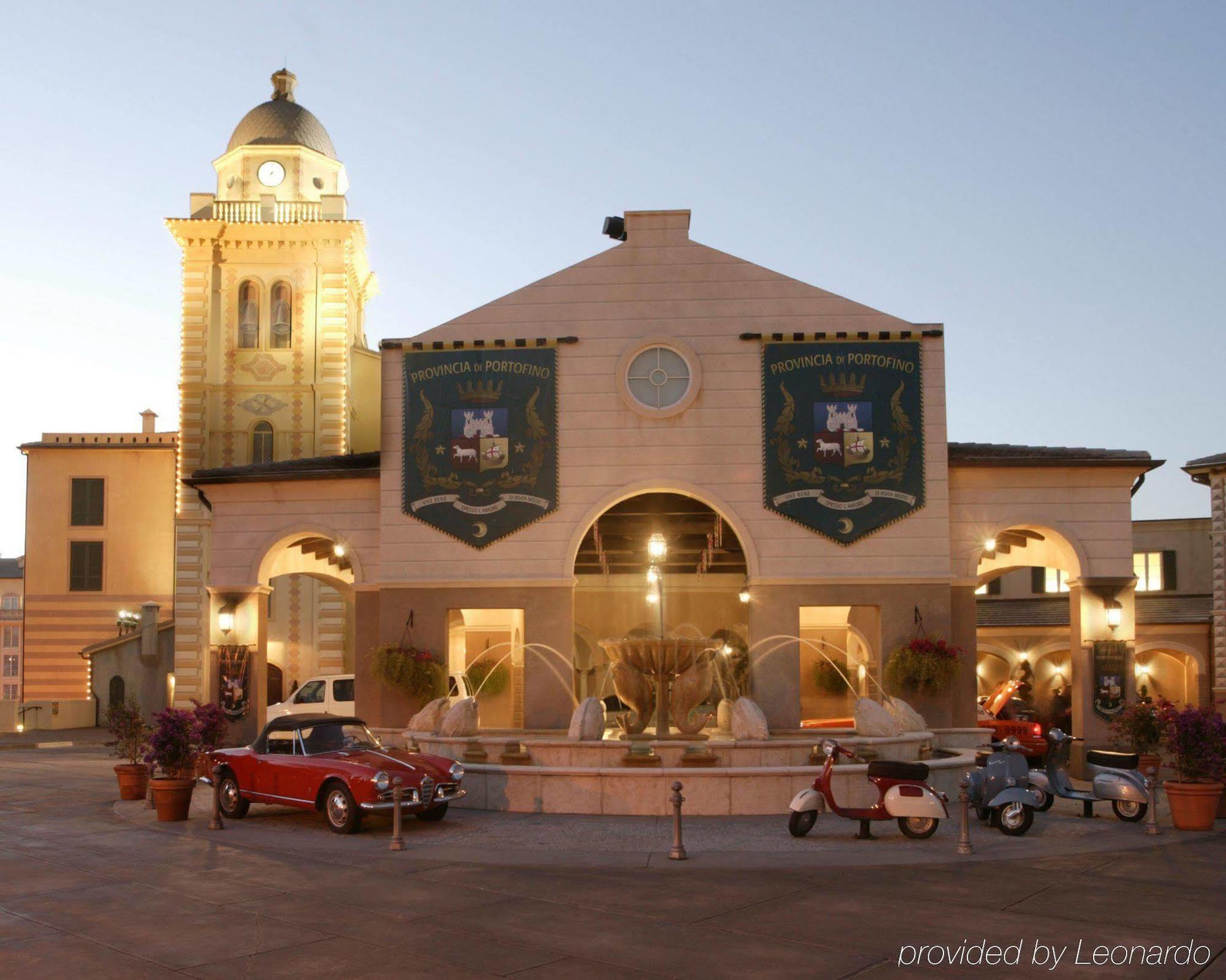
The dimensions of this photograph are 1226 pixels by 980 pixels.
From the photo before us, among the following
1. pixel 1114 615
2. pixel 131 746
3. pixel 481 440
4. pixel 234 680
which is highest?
pixel 481 440

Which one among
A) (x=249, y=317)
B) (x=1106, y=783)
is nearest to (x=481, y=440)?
(x=1106, y=783)

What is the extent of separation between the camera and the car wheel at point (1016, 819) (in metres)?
15.8

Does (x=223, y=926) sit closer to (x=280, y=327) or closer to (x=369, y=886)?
(x=369, y=886)

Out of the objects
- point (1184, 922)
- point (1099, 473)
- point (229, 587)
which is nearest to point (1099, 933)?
point (1184, 922)

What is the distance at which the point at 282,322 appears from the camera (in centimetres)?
4219

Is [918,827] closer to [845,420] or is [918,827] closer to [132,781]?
[845,420]

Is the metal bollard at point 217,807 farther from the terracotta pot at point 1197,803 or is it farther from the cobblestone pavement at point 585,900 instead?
the terracotta pot at point 1197,803

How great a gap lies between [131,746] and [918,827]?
12.2 meters

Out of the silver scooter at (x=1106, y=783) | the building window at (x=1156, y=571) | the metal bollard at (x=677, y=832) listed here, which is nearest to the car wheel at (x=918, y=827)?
the silver scooter at (x=1106, y=783)

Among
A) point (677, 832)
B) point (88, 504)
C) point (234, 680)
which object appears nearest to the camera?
point (677, 832)

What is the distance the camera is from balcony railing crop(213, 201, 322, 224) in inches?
1657

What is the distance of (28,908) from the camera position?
38.6 ft

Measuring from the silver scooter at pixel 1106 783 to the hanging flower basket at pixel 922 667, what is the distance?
6.30m

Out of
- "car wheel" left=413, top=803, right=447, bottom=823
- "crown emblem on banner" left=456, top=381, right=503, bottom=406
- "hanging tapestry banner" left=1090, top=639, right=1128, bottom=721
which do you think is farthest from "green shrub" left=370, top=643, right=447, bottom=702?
"hanging tapestry banner" left=1090, top=639, right=1128, bottom=721
